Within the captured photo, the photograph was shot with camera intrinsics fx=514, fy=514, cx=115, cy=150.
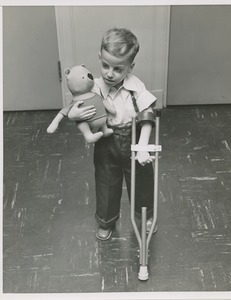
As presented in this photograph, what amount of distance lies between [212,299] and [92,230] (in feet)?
2.13

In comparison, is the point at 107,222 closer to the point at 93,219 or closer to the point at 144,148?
the point at 93,219

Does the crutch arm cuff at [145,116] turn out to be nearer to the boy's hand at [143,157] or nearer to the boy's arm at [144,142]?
the boy's arm at [144,142]

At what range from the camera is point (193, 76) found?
3.17 meters

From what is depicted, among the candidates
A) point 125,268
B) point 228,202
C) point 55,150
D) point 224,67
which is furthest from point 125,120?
point 224,67

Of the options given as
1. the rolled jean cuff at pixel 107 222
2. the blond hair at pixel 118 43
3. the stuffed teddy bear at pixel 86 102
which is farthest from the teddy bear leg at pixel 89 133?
the rolled jean cuff at pixel 107 222

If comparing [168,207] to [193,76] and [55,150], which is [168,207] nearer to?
[55,150]

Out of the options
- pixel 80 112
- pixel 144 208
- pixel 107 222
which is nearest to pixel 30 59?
pixel 107 222

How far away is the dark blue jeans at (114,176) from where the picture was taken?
76.6 inches

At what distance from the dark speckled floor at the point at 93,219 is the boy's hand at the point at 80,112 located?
0.66m

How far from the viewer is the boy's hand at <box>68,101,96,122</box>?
1.79 metres

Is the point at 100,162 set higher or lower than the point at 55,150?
higher

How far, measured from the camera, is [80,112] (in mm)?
1784

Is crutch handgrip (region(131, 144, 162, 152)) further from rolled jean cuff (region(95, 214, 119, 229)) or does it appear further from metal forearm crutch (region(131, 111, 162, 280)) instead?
rolled jean cuff (region(95, 214, 119, 229))

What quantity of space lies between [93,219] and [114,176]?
1.14ft
